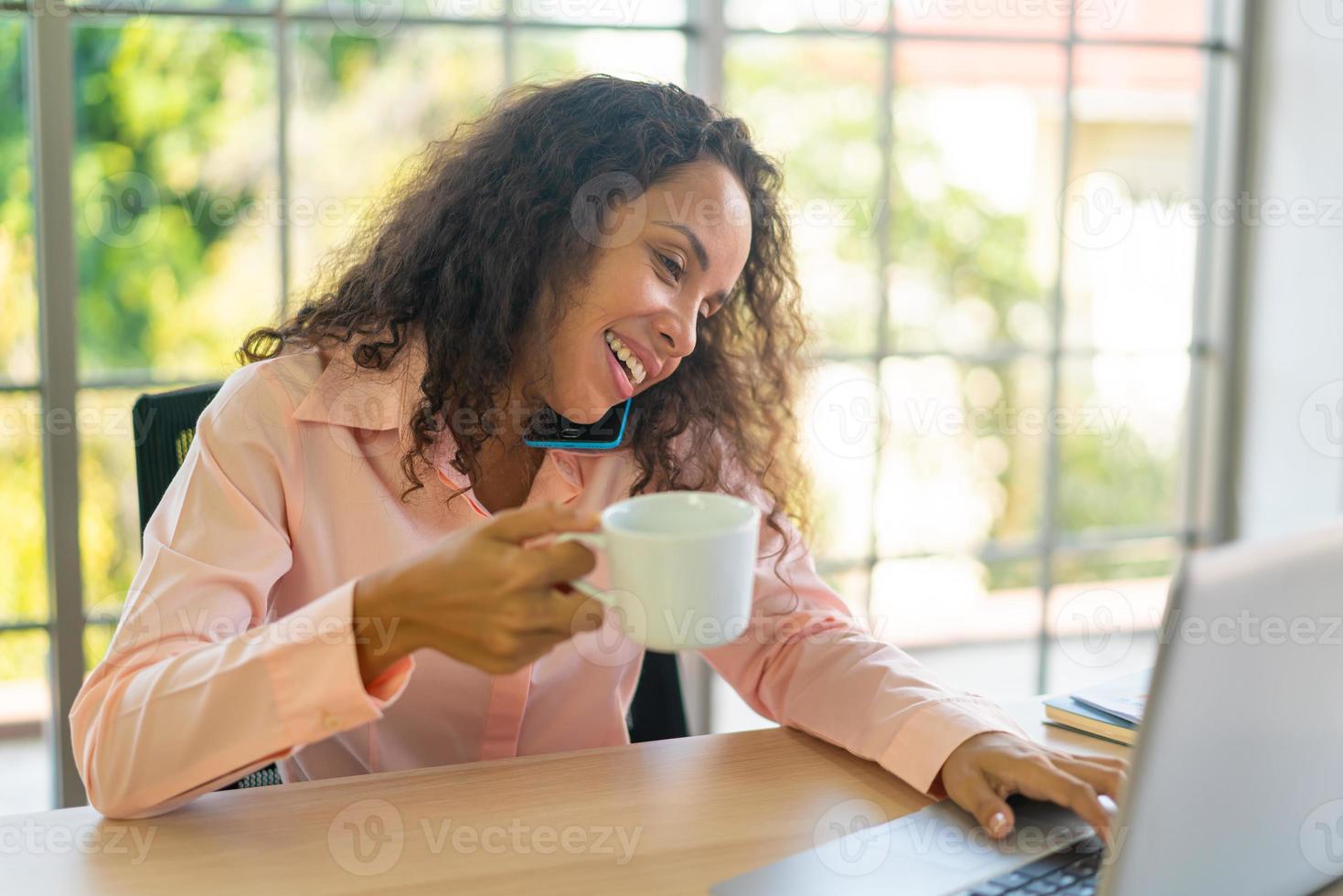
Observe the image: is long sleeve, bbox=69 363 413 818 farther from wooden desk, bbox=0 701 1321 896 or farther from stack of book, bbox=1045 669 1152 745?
stack of book, bbox=1045 669 1152 745

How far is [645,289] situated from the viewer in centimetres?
126

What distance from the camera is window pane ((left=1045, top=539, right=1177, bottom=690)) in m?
2.81

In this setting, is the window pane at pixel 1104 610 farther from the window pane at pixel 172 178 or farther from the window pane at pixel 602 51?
the window pane at pixel 172 178

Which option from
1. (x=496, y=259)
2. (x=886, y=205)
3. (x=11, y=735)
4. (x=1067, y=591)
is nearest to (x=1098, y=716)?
(x=496, y=259)

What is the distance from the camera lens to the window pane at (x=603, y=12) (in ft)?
7.31

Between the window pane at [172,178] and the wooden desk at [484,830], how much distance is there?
2984 mm

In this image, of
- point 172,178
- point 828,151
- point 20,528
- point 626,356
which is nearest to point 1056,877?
point 626,356

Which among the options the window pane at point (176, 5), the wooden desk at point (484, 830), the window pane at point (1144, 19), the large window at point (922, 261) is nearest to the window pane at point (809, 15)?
the large window at point (922, 261)

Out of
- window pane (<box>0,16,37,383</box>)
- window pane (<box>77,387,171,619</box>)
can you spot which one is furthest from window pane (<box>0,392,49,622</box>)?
window pane (<box>0,16,37,383</box>)

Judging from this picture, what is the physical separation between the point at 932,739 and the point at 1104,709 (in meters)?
0.24

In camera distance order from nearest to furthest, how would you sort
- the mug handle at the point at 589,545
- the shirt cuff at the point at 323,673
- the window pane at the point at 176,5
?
the mug handle at the point at 589,545
the shirt cuff at the point at 323,673
the window pane at the point at 176,5

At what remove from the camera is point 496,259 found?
1320mm

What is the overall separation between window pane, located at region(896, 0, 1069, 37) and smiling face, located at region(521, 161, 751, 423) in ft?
4.39

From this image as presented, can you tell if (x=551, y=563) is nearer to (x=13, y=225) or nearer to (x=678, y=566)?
(x=678, y=566)
